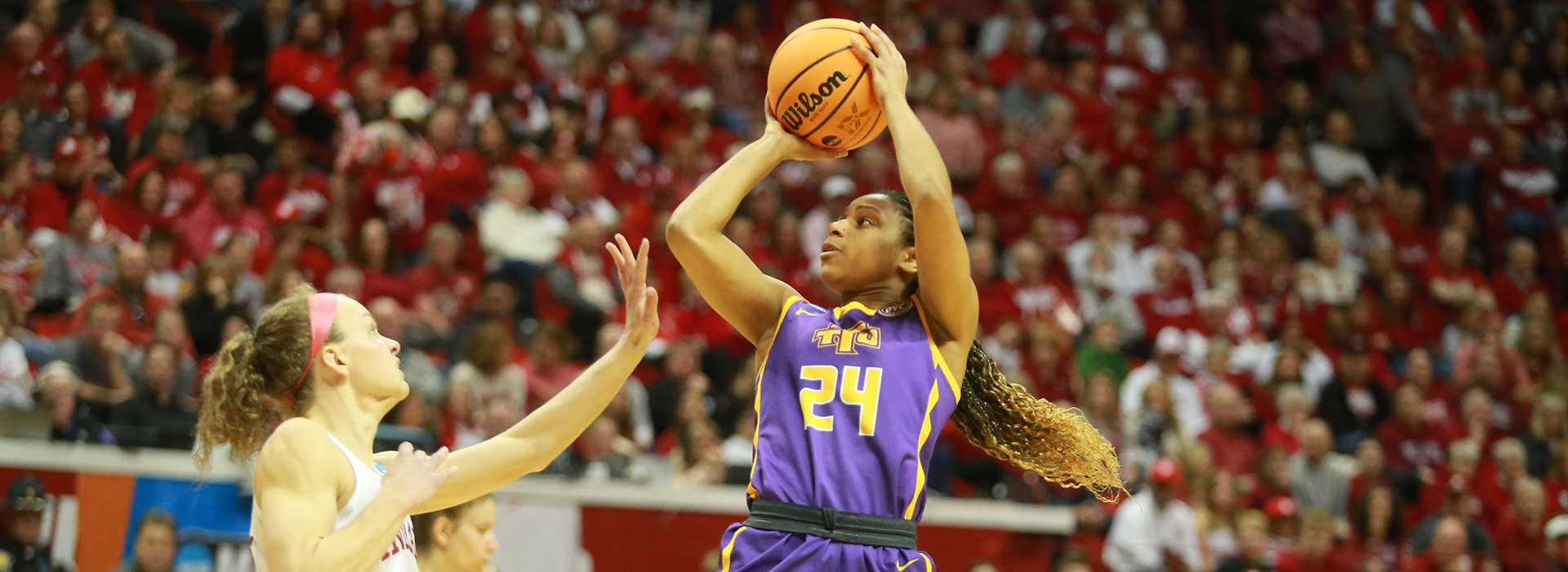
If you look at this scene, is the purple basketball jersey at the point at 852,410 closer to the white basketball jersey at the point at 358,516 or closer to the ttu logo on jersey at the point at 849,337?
the ttu logo on jersey at the point at 849,337

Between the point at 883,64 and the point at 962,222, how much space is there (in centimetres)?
807

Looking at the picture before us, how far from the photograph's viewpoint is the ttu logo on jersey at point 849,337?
344 cm

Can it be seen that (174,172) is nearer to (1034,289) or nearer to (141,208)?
(141,208)

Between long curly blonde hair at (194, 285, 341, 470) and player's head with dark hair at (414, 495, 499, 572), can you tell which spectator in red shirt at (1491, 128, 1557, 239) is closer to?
player's head with dark hair at (414, 495, 499, 572)

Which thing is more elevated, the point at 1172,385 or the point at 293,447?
the point at 1172,385

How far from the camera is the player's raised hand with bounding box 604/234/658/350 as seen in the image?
145 inches

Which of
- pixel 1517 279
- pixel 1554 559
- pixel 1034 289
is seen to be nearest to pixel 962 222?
pixel 1034 289

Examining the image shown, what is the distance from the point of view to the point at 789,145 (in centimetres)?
367

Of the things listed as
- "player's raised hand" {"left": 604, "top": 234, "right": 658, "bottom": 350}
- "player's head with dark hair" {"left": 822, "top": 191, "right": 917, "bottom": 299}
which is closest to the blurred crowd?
"player's raised hand" {"left": 604, "top": 234, "right": 658, "bottom": 350}

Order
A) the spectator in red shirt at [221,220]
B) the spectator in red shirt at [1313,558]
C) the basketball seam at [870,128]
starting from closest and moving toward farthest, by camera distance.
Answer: the basketball seam at [870,128] < the spectator in red shirt at [1313,558] < the spectator in red shirt at [221,220]

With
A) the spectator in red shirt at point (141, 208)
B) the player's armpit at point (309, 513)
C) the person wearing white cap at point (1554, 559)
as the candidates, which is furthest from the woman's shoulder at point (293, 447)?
the person wearing white cap at point (1554, 559)

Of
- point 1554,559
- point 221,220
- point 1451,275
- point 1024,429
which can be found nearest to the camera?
point 1024,429

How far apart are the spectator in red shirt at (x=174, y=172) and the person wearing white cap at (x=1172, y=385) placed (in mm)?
6552

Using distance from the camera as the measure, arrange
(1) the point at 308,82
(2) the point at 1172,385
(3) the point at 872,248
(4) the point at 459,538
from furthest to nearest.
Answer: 1. (2) the point at 1172,385
2. (1) the point at 308,82
3. (4) the point at 459,538
4. (3) the point at 872,248
